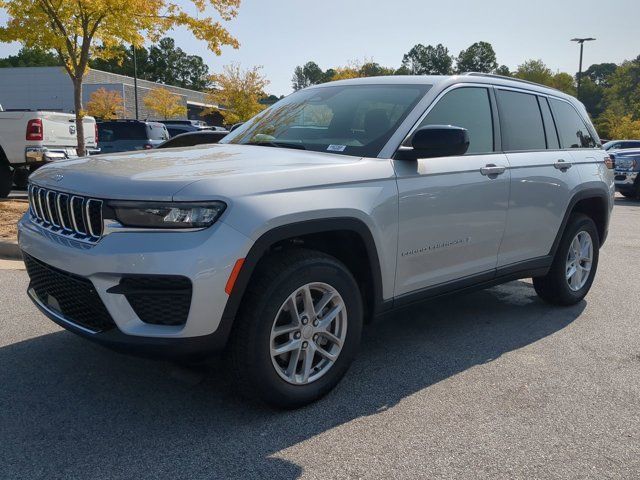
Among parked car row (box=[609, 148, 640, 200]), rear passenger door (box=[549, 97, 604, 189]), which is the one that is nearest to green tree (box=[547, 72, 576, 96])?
parked car row (box=[609, 148, 640, 200])

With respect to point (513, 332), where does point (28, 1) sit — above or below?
above

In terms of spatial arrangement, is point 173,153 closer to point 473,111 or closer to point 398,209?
point 398,209

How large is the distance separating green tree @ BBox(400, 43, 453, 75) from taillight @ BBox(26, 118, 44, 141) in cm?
12146

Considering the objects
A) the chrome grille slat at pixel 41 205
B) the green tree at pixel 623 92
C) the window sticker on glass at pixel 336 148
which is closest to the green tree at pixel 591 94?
the green tree at pixel 623 92

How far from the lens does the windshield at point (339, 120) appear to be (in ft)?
12.3

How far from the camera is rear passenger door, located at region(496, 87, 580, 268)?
4.43m

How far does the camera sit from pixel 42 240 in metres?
3.16

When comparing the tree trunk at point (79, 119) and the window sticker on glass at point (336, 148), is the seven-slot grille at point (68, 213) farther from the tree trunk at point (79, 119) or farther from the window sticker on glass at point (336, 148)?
the tree trunk at point (79, 119)

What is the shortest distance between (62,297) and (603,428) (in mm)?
2890

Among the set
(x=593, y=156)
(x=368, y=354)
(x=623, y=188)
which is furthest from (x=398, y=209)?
(x=623, y=188)

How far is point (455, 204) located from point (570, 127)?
2.22m

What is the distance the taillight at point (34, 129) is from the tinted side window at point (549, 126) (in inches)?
351

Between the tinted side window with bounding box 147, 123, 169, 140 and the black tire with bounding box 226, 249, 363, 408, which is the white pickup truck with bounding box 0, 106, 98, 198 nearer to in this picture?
the tinted side window with bounding box 147, 123, 169, 140

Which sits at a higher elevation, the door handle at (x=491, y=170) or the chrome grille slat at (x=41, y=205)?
the door handle at (x=491, y=170)
